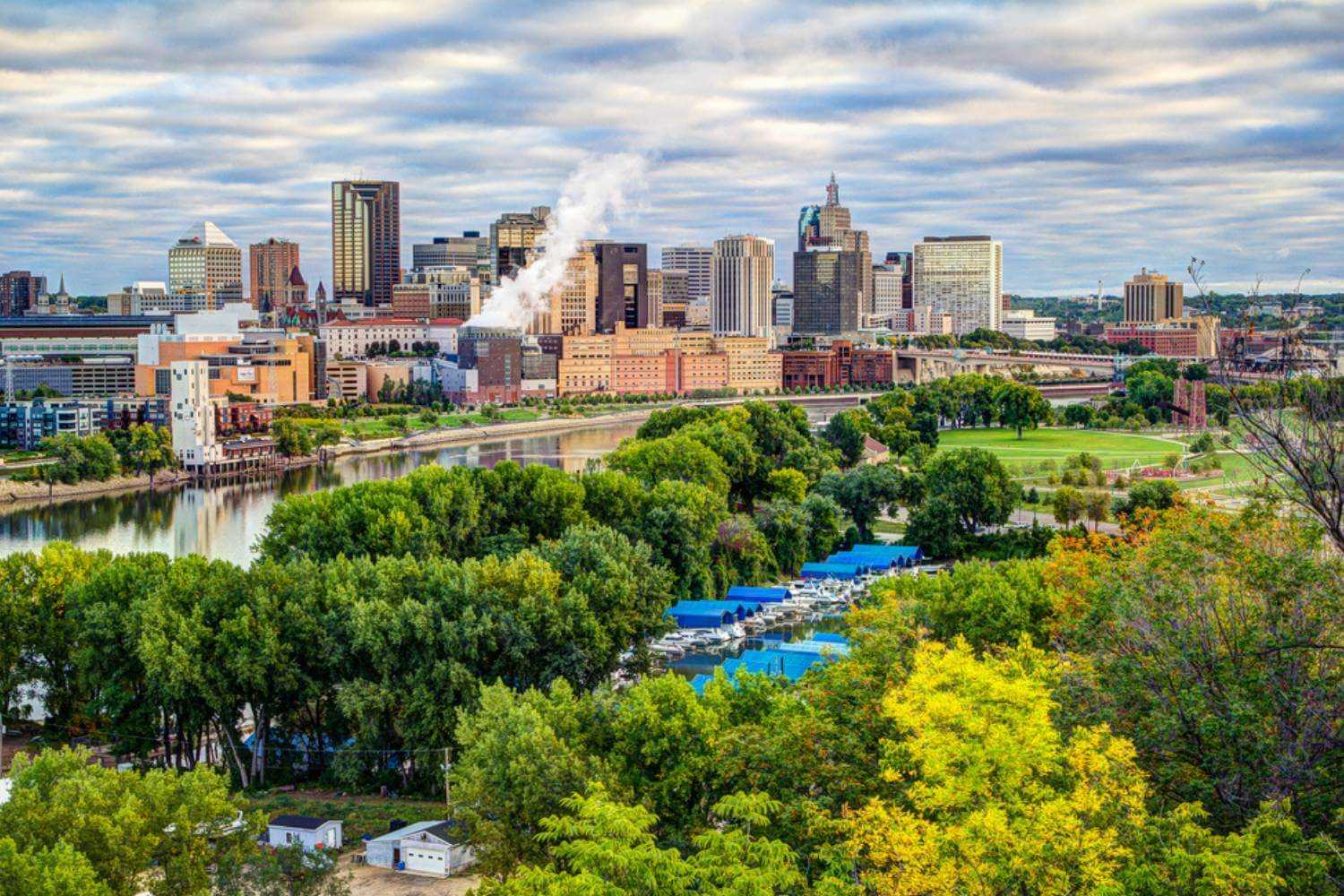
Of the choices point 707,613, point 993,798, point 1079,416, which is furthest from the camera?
point 1079,416

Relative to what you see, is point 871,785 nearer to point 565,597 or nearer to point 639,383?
point 565,597

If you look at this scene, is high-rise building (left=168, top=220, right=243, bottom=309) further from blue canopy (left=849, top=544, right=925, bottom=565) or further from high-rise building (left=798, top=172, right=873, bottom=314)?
blue canopy (left=849, top=544, right=925, bottom=565)

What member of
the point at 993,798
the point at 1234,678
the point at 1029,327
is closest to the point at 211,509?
the point at 1234,678

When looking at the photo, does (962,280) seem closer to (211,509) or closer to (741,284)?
(741,284)

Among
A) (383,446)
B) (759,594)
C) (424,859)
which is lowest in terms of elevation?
(424,859)

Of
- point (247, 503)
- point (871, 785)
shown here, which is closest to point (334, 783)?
point (871, 785)

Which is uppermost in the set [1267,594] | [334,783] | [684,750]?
[1267,594]
